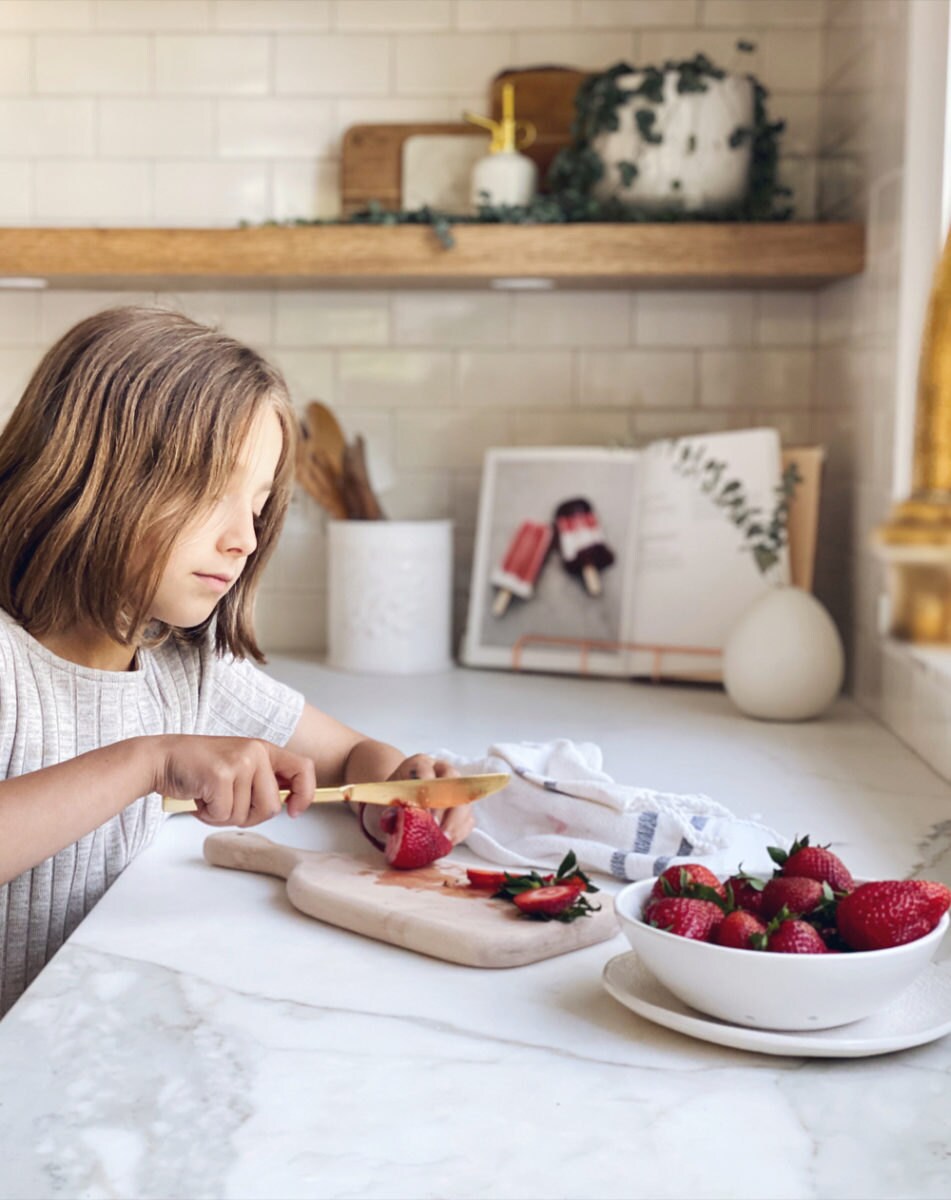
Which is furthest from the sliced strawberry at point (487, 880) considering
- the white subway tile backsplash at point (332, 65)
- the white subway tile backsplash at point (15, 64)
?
the white subway tile backsplash at point (15, 64)

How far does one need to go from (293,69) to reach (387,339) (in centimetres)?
42

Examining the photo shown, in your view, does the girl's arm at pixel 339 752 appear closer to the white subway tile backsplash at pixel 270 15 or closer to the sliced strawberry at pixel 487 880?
the sliced strawberry at pixel 487 880

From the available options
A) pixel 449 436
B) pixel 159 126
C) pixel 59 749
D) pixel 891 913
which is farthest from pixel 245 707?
pixel 159 126

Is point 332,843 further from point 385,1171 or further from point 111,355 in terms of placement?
point 385,1171

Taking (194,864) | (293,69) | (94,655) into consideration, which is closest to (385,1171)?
(194,864)

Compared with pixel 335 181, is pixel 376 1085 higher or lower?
lower

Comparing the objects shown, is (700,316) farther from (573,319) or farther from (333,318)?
(333,318)

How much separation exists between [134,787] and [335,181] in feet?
4.59

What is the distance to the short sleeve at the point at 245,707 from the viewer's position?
125 centimetres

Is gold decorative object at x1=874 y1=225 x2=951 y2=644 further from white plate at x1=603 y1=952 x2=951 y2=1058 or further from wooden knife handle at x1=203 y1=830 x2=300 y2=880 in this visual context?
wooden knife handle at x1=203 y1=830 x2=300 y2=880

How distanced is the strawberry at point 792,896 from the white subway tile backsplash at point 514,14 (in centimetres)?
165

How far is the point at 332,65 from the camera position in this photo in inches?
81.8

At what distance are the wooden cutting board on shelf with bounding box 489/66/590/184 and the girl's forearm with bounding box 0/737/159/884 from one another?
134 cm

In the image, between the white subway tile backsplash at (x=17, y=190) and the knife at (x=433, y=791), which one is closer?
the knife at (x=433, y=791)
